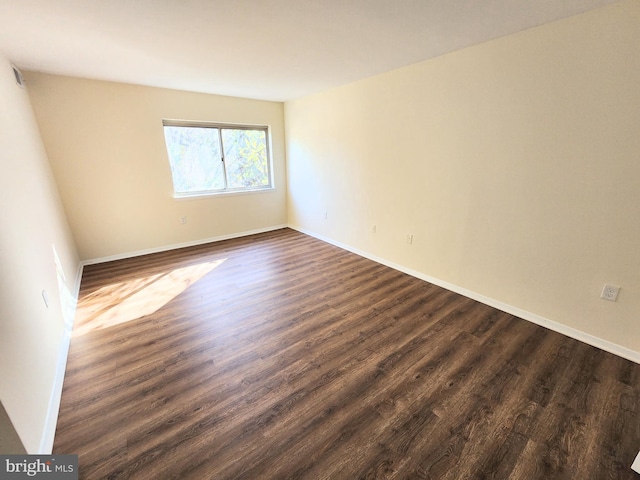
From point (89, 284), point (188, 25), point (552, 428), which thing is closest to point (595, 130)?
point (552, 428)

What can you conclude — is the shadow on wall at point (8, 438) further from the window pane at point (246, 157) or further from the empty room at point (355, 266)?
the window pane at point (246, 157)

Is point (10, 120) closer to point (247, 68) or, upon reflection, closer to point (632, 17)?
point (247, 68)

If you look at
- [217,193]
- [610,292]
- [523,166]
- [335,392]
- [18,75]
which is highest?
[18,75]

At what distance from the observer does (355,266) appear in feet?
11.3


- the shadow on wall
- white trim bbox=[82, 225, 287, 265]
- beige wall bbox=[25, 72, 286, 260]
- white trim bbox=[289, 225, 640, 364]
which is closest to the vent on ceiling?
beige wall bbox=[25, 72, 286, 260]

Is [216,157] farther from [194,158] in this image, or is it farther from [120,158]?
[120,158]

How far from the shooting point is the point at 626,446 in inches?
51.0

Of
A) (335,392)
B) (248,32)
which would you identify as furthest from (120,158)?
(335,392)

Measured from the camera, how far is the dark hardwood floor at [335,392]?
1.25 metres

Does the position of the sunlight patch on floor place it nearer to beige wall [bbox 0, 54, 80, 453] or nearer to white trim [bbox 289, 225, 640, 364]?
beige wall [bbox 0, 54, 80, 453]

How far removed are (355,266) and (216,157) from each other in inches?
110

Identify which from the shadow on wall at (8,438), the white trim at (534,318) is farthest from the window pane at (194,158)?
the shadow on wall at (8,438)

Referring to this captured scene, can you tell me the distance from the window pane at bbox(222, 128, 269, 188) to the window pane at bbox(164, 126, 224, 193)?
172mm

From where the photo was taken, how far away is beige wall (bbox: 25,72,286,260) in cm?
300
